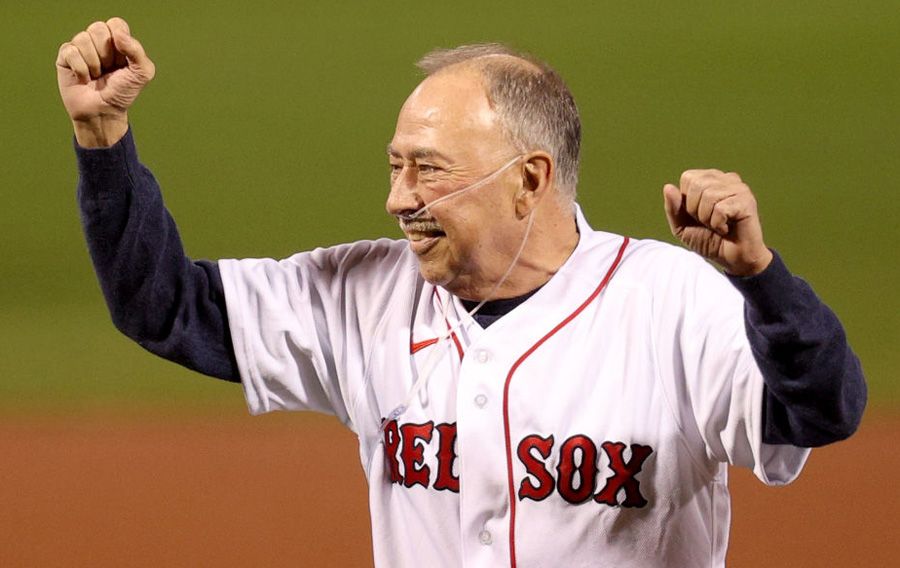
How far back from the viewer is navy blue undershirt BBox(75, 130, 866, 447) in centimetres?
138

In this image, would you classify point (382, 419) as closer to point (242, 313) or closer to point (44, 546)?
point (242, 313)

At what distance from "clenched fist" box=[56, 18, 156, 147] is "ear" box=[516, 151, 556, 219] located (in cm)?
45

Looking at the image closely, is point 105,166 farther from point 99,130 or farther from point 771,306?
point 771,306

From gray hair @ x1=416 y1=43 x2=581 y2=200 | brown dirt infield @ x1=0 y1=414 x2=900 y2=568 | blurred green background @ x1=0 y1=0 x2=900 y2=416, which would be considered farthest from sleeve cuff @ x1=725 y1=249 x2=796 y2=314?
blurred green background @ x1=0 y1=0 x2=900 y2=416

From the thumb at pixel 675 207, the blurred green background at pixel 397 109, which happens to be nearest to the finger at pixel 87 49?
Result: the thumb at pixel 675 207

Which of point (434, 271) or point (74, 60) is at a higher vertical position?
point (74, 60)

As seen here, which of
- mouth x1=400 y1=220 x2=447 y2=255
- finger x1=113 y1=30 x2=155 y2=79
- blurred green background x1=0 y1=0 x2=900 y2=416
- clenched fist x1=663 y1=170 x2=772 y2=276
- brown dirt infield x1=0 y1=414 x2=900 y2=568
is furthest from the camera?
blurred green background x1=0 y1=0 x2=900 y2=416

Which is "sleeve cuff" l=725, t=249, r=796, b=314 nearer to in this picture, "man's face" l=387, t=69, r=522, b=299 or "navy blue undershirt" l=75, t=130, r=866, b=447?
"navy blue undershirt" l=75, t=130, r=866, b=447

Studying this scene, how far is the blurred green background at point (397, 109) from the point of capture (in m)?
4.29

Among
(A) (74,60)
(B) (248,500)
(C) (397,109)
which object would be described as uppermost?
(A) (74,60)

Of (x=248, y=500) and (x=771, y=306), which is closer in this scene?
(x=771, y=306)

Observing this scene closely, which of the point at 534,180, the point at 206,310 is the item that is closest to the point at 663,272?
the point at 534,180

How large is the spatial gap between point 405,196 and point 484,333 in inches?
7.6

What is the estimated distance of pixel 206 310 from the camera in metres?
1.72
